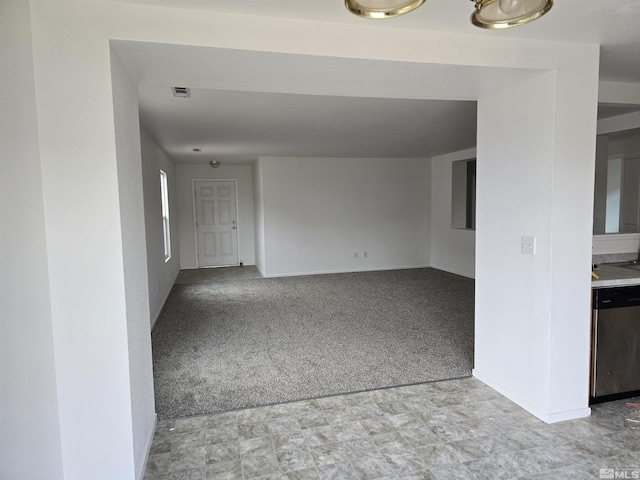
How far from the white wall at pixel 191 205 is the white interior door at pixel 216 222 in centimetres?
11

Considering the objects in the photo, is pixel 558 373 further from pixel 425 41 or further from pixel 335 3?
pixel 335 3

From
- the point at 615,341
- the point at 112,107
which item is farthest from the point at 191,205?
the point at 615,341

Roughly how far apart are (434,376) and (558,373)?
915 mm

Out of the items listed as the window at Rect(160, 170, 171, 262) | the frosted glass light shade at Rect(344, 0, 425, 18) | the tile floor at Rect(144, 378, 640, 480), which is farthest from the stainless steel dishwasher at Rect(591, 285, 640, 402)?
the window at Rect(160, 170, 171, 262)

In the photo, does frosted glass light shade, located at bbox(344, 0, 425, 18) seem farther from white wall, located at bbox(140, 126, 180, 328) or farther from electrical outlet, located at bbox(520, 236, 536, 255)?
white wall, located at bbox(140, 126, 180, 328)

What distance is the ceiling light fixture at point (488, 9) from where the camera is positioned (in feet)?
3.96

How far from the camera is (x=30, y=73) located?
64.9 inches

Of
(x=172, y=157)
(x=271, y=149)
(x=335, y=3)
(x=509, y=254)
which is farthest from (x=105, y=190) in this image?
(x=172, y=157)

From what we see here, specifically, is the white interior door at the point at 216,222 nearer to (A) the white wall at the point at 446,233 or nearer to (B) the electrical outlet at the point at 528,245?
(A) the white wall at the point at 446,233

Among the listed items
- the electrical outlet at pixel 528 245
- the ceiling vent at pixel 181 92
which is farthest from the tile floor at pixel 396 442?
the ceiling vent at pixel 181 92

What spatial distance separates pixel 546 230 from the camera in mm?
2383
